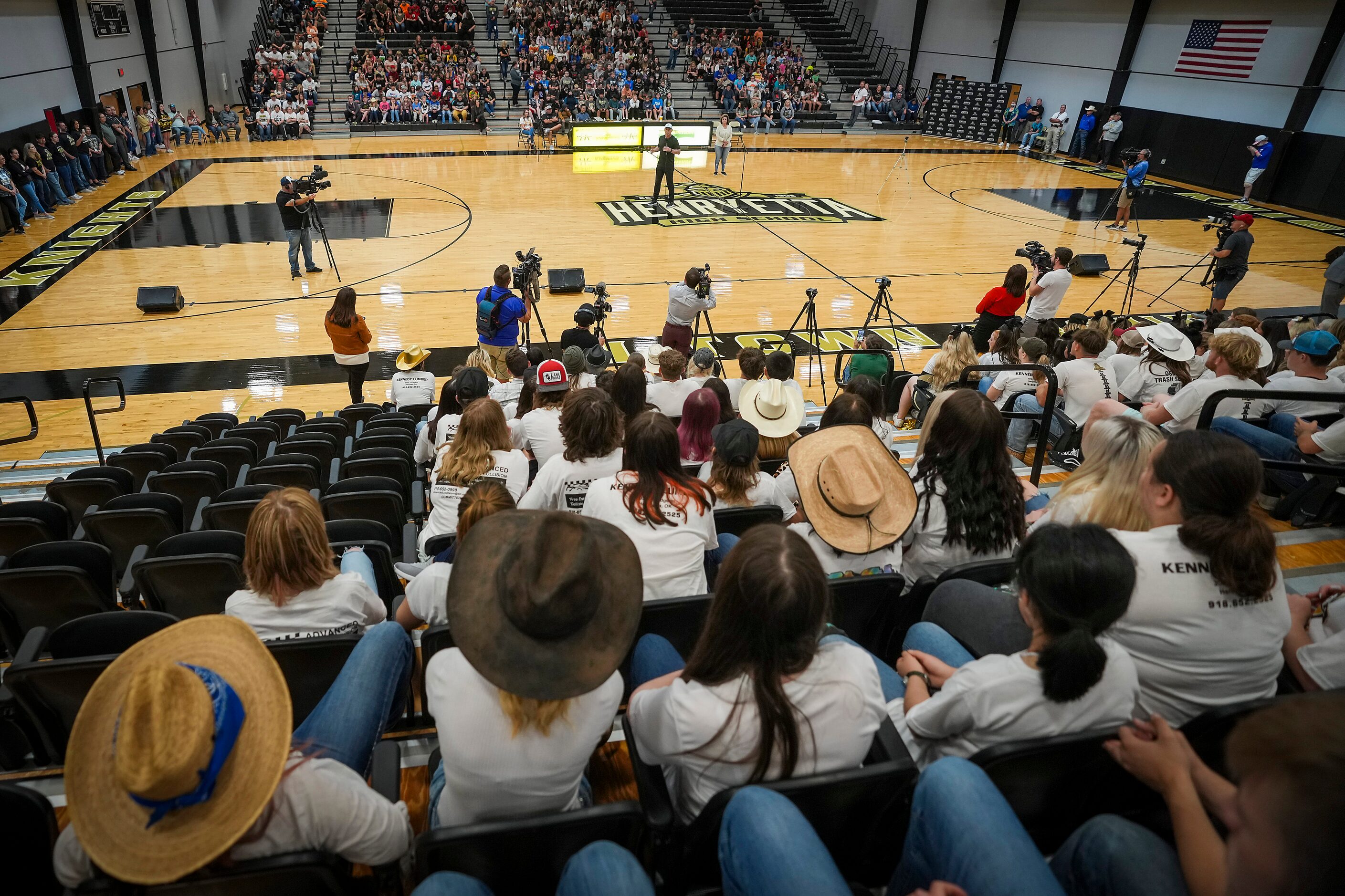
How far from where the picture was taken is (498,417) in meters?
3.57

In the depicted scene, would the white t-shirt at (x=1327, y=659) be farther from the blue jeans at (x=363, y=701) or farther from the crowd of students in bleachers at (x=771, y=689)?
the blue jeans at (x=363, y=701)

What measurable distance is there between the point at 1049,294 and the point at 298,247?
9931 mm

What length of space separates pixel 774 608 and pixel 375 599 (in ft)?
5.23

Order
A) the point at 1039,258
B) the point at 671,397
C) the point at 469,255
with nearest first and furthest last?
the point at 671,397
the point at 1039,258
the point at 469,255

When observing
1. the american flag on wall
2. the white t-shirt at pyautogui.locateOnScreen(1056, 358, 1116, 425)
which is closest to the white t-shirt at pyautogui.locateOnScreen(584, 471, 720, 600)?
the white t-shirt at pyautogui.locateOnScreen(1056, 358, 1116, 425)

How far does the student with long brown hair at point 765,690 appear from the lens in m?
1.64

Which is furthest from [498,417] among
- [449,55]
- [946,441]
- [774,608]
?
[449,55]

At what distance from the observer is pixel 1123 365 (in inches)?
228

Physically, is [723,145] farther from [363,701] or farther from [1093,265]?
[363,701]

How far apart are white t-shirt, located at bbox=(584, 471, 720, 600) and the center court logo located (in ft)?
38.5

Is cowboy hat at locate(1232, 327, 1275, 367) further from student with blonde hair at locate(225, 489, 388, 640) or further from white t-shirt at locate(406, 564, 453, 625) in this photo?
student with blonde hair at locate(225, 489, 388, 640)

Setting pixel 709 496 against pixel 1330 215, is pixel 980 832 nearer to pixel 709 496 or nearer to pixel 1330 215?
pixel 709 496

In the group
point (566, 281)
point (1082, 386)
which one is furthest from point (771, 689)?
point (566, 281)

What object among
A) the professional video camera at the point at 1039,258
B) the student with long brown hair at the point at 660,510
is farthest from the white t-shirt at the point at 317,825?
the professional video camera at the point at 1039,258
